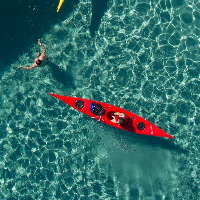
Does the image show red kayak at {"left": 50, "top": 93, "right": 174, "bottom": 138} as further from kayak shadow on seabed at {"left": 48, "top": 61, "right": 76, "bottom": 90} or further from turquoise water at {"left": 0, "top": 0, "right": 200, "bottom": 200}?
kayak shadow on seabed at {"left": 48, "top": 61, "right": 76, "bottom": 90}

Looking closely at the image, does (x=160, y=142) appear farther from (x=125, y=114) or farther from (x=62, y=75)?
(x=62, y=75)

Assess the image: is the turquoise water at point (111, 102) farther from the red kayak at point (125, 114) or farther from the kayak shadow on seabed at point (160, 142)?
the red kayak at point (125, 114)

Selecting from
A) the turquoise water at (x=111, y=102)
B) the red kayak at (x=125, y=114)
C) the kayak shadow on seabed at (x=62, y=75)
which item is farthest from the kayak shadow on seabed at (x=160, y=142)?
the kayak shadow on seabed at (x=62, y=75)

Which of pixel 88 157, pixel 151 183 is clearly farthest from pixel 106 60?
pixel 151 183

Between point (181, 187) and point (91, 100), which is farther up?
point (91, 100)

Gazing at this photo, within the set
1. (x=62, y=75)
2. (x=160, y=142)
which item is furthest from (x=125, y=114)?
(x=62, y=75)

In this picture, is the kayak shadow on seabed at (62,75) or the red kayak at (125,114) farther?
the kayak shadow on seabed at (62,75)

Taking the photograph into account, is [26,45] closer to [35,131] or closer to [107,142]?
[35,131]
